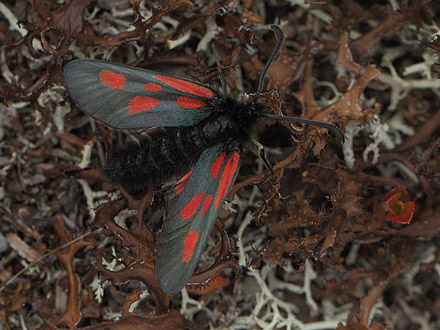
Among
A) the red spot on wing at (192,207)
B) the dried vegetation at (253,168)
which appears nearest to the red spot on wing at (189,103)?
the dried vegetation at (253,168)

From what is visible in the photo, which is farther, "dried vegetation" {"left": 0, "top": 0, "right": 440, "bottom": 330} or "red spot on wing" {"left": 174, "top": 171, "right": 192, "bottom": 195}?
"dried vegetation" {"left": 0, "top": 0, "right": 440, "bottom": 330}

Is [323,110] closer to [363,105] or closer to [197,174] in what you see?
[363,105]

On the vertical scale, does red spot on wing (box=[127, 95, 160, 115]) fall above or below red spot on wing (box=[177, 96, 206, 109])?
above

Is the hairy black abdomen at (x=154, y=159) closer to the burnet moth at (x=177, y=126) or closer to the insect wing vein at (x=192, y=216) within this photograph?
the burnet moth at (x=177, y=126)

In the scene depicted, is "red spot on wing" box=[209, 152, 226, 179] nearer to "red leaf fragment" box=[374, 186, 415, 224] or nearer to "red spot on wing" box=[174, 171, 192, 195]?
"red spot on wing" box=[174, 171, 192, 195]

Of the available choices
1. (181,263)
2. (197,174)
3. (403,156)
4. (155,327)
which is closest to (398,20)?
(403,156)

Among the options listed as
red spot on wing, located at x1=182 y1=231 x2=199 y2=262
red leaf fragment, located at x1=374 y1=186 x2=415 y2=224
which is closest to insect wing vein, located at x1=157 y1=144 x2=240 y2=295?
red spot on wing, located at x1=182 y1=231 x2=199 y2=262
